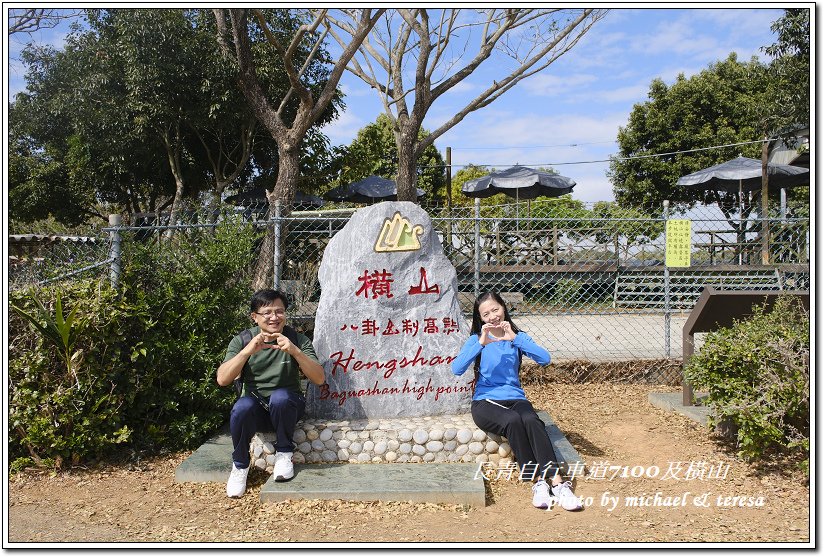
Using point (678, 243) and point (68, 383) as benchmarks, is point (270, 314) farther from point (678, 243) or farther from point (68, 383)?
point (678, 243)

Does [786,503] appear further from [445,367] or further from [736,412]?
[445,367]

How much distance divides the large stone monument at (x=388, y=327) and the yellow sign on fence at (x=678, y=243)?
10.3ft

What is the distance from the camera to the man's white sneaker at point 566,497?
3275 mm

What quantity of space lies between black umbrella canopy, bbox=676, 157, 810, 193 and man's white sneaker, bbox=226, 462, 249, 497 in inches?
507

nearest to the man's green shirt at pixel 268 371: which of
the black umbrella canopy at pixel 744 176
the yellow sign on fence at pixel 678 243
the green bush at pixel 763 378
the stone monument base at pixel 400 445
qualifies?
the stone monument base at pixel 400 445

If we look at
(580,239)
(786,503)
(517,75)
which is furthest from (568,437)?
(517,75)

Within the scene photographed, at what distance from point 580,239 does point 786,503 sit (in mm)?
7982

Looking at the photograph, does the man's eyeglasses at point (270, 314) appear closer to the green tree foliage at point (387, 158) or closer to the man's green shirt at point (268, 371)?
the man's green shirt at point (268, 371)

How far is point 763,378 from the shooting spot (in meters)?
3.80

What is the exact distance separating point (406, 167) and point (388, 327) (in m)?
6.99

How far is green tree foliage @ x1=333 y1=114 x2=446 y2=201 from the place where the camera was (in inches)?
863

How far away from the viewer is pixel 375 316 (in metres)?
4.21

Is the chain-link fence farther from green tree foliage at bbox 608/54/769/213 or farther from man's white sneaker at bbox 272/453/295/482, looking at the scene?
green tree foliage at bbox 608/54/769/213

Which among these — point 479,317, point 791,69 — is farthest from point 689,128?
point 479,317
